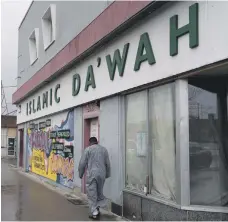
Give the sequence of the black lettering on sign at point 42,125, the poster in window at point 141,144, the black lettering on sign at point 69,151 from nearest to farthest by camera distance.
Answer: the poster in window at point 141,144, the black lettering on sign at point 69,151, the black lettering on sign at point 42,125

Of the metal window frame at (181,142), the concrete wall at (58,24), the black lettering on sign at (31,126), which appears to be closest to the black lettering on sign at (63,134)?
the concrete wall at (58,24)

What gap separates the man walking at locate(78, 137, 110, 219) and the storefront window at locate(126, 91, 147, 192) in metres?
0.49

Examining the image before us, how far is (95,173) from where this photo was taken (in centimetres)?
743

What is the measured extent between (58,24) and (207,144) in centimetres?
810

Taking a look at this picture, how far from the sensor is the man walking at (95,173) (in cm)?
744

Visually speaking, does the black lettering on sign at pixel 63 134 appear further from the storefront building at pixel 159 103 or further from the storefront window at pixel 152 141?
the storefront window at pixel 152 141

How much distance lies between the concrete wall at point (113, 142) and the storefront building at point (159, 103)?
0.07ft

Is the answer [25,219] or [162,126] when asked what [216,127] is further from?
[25,219]

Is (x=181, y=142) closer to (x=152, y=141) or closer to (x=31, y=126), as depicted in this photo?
(x=152, y=141)

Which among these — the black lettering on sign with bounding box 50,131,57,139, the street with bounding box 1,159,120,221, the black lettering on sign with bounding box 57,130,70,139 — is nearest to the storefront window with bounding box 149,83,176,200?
the street with bounding box 1,159,120,221

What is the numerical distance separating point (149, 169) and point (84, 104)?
3.68 metres

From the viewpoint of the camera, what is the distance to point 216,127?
19.3 feet

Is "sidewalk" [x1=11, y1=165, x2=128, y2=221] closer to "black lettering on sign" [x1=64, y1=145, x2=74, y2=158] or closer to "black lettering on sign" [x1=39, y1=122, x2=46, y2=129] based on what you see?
"black lettering on sign" [x1=64, y1=145, x2=74, y2=158]

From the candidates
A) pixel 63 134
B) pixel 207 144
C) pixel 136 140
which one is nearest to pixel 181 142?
pixel 207 144
